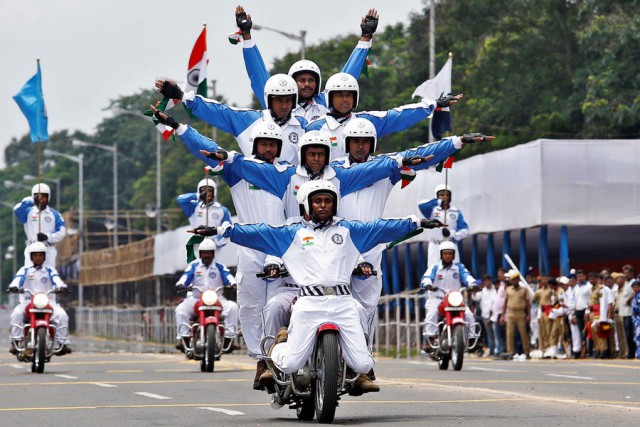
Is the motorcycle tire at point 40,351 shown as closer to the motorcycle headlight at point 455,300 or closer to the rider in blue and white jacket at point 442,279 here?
the rider in blue and white jacket at point 442,279

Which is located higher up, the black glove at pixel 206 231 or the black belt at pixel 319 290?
the black glove at pixel 206 231

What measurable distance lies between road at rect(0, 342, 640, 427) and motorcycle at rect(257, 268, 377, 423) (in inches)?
9.2

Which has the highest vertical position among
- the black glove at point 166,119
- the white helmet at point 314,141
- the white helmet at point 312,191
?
the black glove at point 166,119

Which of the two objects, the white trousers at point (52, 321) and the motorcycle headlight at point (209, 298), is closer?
the motorcycle headlight at point (209, 298)

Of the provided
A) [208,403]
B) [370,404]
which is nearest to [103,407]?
[208,403]

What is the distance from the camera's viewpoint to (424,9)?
Result: 7719 cm

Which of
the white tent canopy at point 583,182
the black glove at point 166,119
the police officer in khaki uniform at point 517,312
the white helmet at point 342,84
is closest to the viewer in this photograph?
the black glove at point 166,119

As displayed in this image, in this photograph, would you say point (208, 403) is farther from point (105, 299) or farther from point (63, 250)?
point (63, 250)

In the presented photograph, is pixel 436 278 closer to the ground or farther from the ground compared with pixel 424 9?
closer to the ground

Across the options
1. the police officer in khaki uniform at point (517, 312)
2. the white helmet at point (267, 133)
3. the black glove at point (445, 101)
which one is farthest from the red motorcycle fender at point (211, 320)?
the police officer in khaki uniform at point (517, 312)

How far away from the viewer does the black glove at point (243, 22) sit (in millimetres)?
17953

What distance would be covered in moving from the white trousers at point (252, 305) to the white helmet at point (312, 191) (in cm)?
197

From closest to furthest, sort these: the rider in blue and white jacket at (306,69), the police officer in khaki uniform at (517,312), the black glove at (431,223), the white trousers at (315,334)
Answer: the white trousers at (315,334), the black glove at (431,223), the rider in blue and white jacket at (306,69), the police officer in khaki uniform at (517,312)

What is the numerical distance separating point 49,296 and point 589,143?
47.5 feet
